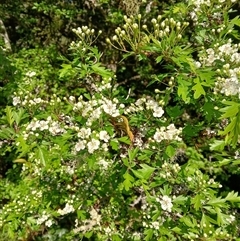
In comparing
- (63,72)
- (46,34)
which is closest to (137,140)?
(63,72)

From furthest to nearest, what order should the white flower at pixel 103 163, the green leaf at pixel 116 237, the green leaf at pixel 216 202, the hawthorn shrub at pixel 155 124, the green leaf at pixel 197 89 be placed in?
the green leaf at pixel 116 237 → the white flower at pixel 103 163 → the green leaf at pixel 216 202 → the hawthorn shrub at pixel 155 124 → the green leaf at pixel 197 89

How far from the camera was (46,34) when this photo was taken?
22.0 feet

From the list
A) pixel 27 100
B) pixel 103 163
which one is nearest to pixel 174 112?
pixel 103 163

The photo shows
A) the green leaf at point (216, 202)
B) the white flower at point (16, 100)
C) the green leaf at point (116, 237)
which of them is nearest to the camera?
the green leaf at point (216, 202)

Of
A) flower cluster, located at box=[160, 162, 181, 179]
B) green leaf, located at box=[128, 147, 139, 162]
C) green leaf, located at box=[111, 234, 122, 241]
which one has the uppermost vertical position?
green leaf, located at box=[128, 147, 139, 162]

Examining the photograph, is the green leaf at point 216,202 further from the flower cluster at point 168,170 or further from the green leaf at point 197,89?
the green leaf at point 197,89

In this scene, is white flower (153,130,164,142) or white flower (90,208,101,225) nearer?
white flower (153,130,164,142)

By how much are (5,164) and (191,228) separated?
4.01 m

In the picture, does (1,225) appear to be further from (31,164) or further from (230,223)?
(230,223)

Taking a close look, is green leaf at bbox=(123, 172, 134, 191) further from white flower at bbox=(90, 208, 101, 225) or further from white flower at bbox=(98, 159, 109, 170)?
white flower at bbox=(90, 208, 101, 225)

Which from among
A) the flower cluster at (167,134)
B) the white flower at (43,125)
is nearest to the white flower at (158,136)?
the flower cluster at (167,134)

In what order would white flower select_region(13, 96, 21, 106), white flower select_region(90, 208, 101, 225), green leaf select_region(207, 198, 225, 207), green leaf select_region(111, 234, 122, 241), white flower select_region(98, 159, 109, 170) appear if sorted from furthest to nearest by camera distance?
white flower select_region(90, 208, 101, 225) → green leaf select_region(111, 234, 122, 241) → white flower select_region(98, 159, 109, 170) → white flower select_region(13, 96, 21, 106) → green leaf select_region(207, 198, 225, 207)

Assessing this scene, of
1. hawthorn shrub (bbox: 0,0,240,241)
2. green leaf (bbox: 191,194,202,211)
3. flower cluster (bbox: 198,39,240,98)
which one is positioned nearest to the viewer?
flower cluster (bbox: 198,39,240,98)

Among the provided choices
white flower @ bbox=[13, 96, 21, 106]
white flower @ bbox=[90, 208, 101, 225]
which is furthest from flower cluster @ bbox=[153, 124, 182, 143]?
white flower @ bbox=[90, 208, 101, 225]
